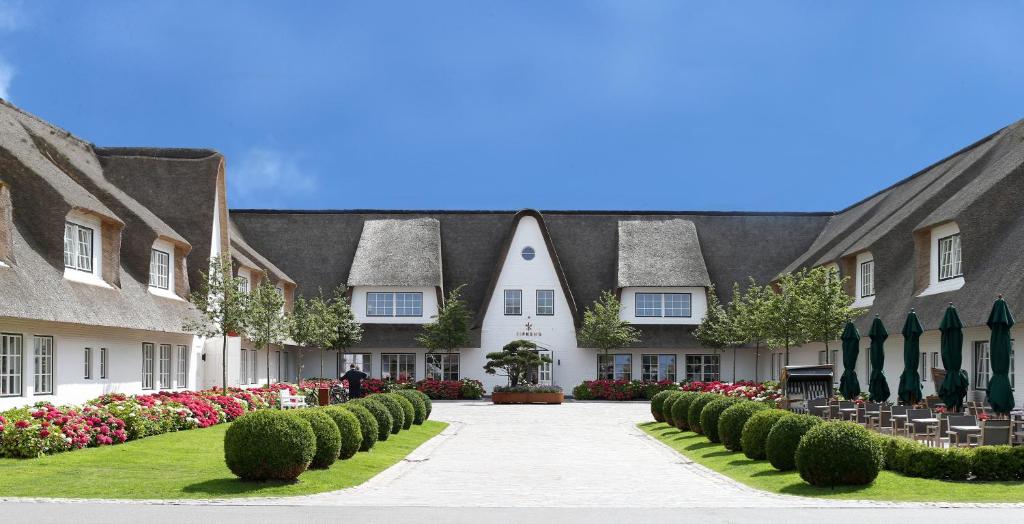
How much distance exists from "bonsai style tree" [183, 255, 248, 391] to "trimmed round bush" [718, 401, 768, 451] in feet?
53.8

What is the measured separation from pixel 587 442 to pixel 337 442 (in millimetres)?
9276

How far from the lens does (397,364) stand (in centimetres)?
5181

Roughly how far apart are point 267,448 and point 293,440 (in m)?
0.39

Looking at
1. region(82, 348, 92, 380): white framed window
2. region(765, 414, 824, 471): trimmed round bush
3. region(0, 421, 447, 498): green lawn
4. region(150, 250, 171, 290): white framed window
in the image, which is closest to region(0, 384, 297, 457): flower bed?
region(0, 421, 447, 498): green lawn

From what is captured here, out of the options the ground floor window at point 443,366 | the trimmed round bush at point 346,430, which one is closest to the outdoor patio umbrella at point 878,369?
the trimmed round bush at point 346,430

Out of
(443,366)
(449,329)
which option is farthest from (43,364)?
(443,366)

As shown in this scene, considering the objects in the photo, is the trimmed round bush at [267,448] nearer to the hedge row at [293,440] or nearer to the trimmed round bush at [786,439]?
the hedge row at [293,440]

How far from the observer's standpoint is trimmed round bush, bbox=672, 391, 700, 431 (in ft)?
92.3

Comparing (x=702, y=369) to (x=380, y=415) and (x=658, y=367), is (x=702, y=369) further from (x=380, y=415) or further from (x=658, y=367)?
(x=380, y=415)

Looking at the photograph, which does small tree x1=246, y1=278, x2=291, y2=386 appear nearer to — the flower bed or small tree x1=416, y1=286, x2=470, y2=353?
the flower bed

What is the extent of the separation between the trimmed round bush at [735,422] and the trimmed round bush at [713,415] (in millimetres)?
1473

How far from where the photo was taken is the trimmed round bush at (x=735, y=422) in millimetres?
21938

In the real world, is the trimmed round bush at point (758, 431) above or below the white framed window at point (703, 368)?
above

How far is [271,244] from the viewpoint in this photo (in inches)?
2135
